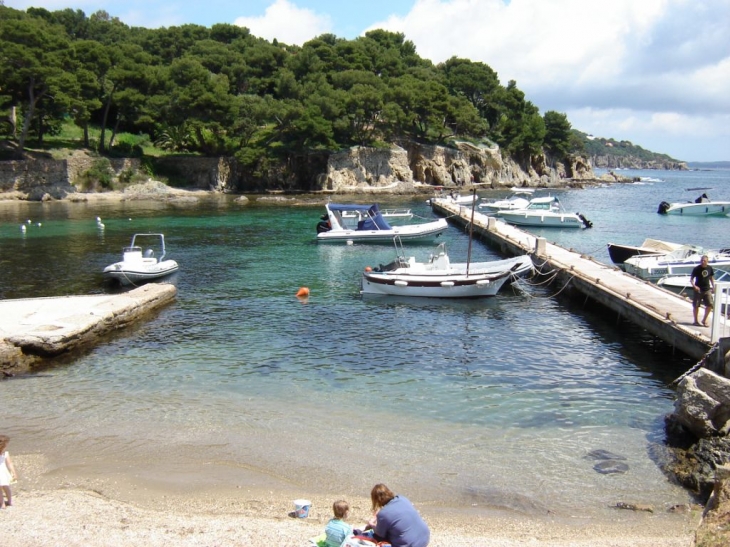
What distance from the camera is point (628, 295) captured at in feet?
72.8

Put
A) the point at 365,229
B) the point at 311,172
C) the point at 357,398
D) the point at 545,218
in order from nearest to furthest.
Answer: the point at 357,398, the point at 365,229, the point at 545,218, the point at 311,172

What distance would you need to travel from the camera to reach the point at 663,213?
2537 inches

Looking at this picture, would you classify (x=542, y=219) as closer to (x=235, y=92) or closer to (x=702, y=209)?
(x=702, y=209)

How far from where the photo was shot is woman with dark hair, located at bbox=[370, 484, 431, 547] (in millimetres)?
8227

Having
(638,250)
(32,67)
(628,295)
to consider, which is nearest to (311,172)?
(32,67)

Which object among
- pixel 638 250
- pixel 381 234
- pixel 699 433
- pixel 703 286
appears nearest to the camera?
pixel 699 433

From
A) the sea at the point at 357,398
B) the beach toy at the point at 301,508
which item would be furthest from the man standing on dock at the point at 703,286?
the beach toy at the point at 301,508

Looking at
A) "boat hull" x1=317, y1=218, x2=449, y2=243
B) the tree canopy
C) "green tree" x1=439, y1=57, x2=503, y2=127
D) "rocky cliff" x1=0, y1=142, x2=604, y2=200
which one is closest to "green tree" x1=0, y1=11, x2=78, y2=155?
the tree canopy

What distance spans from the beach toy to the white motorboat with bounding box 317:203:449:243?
31.8 m

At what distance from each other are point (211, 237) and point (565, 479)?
115ft

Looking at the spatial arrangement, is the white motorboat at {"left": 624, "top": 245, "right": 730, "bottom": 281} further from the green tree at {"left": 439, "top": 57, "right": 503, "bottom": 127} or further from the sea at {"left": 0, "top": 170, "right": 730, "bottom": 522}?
the green tree at {"left": 439, "top": 57, "right": 503, "bottom": 127}

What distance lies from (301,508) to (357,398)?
18.1 ft

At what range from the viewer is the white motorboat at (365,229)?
1636 inches

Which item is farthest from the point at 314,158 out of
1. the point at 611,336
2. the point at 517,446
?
the point at 517,446
